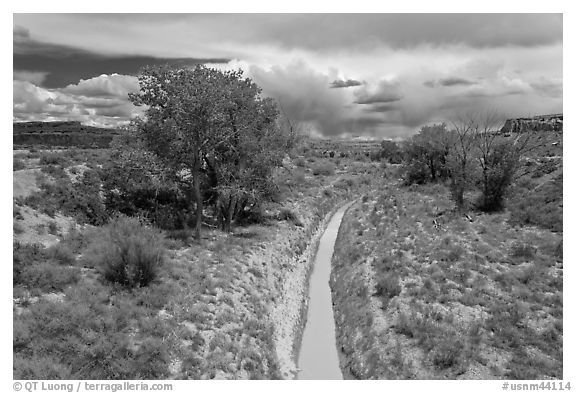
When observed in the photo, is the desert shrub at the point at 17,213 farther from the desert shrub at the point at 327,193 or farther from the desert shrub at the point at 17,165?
the desert shrub at the point at 327,193

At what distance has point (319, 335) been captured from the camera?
20.6 metres

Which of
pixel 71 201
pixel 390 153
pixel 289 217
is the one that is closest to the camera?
pixel 71 201

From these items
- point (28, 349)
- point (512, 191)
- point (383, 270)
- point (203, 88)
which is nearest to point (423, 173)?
point (512, 191)

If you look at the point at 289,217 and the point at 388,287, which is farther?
the point at 289,217

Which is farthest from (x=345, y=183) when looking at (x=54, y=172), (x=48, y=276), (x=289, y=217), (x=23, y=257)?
(x=48, y=276)

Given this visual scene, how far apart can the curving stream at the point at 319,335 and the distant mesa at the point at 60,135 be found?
46612 millimetres

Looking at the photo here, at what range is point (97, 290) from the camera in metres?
16.6

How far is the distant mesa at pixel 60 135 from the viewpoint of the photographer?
7138 centimetres

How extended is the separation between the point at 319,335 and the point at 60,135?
92304 mm

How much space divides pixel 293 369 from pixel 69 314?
9.63 metres

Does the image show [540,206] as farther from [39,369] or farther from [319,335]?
[39,369]

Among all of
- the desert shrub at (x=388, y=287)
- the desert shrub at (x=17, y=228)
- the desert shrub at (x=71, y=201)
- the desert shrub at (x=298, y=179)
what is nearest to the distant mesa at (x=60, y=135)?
the desert shrub at (x=298, y=179)

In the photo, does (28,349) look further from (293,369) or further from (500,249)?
(500,249)

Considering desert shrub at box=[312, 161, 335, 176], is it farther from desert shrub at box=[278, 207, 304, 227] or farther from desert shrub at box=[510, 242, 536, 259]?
desert shrub at box=[510, 242, 536, 259]
